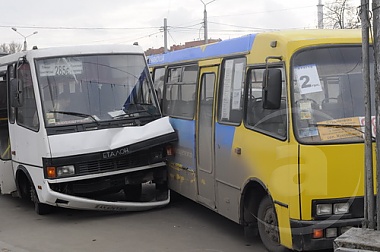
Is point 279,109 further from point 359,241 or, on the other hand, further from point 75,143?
point 75,143

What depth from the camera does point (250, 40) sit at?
6.78 metres

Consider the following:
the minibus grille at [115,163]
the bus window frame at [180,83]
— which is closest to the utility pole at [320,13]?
the bus window frame at [180,83]

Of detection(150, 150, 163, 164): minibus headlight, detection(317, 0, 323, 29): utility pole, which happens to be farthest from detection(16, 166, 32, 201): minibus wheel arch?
detection(317, 0, 323, 29): utility pole

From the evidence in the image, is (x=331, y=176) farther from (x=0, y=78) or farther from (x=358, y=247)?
(x=0, y=78)

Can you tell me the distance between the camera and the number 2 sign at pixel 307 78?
5766mm

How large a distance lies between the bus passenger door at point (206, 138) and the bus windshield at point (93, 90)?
1.28m

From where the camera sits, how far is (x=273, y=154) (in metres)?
5.99

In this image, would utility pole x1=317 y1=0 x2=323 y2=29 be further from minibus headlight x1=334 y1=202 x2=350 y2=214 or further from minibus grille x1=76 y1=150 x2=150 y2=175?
minibus headlight x1=334 y1=202 x2=350 y2=214

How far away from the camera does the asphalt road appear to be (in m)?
7.35

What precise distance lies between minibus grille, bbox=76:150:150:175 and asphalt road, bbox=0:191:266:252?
906 millimetres

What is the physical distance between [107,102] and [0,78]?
312 centimetres

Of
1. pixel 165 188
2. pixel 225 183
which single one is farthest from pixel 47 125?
pixel 225 183

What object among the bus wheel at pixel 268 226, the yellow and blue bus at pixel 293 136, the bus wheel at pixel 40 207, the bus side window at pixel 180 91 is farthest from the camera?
the bus wheel at pixel 40 207

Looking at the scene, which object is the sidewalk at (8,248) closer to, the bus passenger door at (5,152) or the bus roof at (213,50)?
the bus passenger door at (5,152)
